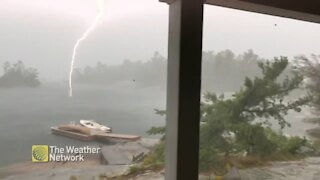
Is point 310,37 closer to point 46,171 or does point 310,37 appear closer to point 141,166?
point 141,166

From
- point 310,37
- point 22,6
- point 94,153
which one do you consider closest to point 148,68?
point 94,153

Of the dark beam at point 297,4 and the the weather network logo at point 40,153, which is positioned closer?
the the weather network logo at point 40,153

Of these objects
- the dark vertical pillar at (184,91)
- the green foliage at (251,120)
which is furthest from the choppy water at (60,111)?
the green foliage at (251,120)

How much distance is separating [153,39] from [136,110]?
0.93 ft

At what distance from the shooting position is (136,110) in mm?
1563

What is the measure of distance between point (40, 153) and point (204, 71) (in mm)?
714

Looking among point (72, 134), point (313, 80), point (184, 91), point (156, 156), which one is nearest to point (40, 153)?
point (72, 134)

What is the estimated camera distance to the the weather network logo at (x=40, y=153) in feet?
4.63

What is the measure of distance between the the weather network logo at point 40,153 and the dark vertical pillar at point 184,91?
451 mm

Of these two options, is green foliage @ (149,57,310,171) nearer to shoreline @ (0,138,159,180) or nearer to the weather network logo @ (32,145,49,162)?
shoreline @ (0,138,159,180)

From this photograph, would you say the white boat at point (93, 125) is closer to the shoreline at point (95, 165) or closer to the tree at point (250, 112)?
the shoreline at point (95, 165)

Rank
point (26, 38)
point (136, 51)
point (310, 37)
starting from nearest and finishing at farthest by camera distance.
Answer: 1. point (26, 38)
2. point (136, 51)
3. point (310, 37)

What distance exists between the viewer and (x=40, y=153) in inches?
55.9

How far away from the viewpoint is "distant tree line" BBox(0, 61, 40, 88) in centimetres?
139
